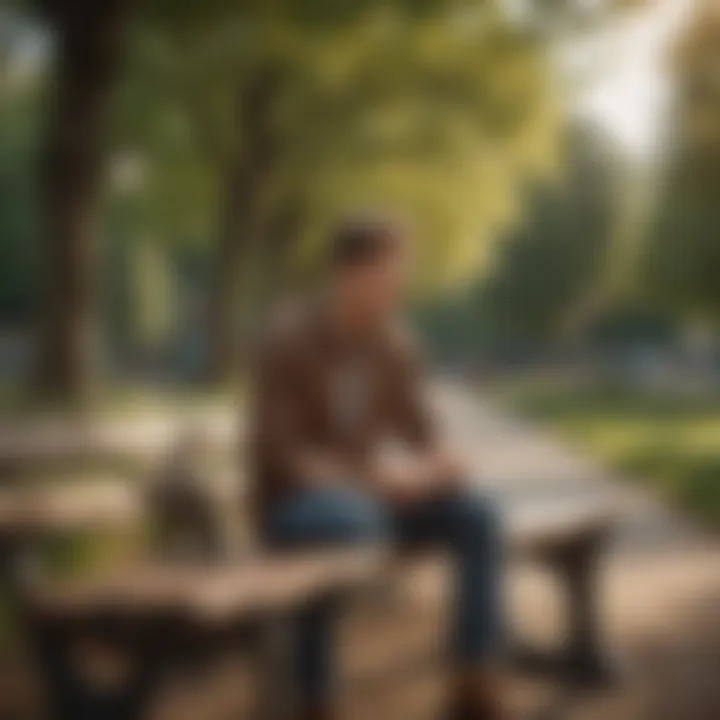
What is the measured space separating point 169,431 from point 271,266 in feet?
0.69

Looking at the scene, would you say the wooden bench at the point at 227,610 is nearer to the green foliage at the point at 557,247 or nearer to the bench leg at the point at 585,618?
the bench leg at the point at 585,618

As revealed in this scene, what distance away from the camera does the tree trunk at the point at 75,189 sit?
149 centimetres

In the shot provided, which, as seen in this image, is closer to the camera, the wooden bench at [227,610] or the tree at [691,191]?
the wooden bench at [227,610]

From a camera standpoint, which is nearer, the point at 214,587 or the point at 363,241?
the point at 214,587

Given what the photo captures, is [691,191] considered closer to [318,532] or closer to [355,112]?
[355,112]

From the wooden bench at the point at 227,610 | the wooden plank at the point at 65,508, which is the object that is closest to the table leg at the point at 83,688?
the wooden bench at the point at 227,610

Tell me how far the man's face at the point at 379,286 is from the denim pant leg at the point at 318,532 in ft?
0.64

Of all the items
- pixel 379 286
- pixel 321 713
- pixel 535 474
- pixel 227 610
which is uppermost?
pixel 379 286

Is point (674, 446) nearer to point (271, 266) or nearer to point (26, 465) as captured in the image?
point (271, 266)

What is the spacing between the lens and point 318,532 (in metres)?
1.45

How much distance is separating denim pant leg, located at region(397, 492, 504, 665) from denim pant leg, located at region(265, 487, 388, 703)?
43mm

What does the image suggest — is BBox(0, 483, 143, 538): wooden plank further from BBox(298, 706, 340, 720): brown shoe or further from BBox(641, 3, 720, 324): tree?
BBox(641, 3, 720, 324): tree

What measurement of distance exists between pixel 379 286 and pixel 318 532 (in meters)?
0.27

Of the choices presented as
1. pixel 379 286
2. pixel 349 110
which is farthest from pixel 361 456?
pixel 349 110
